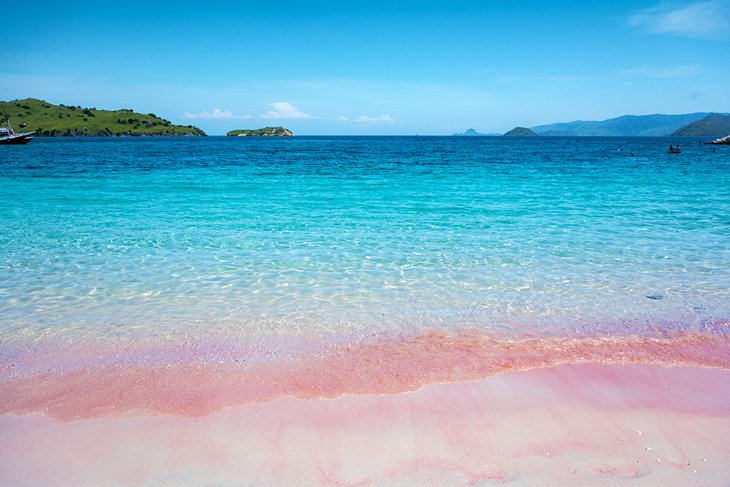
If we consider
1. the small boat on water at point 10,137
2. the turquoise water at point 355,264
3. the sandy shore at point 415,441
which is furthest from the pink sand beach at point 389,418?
the small boat on water at point 10,137

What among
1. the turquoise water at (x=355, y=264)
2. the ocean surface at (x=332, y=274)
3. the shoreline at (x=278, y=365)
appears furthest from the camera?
the turquoise water at (x=355, y=264)

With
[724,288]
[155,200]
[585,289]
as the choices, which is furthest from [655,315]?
[155,200]

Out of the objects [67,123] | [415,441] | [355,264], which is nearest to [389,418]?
[415,441]

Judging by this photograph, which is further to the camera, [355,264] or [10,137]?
[10,137]

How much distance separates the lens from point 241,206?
20.0m

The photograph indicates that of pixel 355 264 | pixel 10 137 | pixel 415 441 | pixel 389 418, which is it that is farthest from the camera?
pixel 10 137

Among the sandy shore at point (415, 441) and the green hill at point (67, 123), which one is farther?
the green hill at point (67, 123)

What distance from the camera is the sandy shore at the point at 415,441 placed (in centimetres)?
414

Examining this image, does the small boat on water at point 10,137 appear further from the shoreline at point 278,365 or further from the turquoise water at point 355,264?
the shoreline at point 278,365

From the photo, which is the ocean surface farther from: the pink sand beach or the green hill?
the green hill

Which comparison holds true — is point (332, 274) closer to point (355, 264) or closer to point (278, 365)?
point (355, 264)

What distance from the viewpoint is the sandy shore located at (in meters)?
4.14

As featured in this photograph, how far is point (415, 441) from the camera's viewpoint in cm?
462

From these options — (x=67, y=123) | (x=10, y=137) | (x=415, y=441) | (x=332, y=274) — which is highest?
(x=67, y=123)
